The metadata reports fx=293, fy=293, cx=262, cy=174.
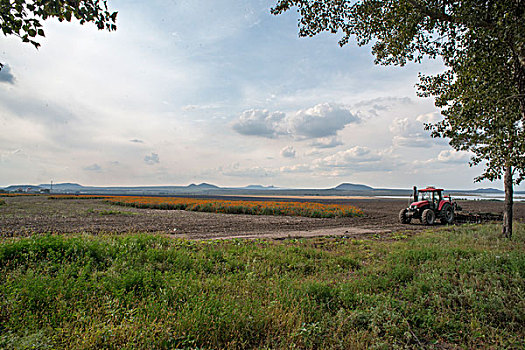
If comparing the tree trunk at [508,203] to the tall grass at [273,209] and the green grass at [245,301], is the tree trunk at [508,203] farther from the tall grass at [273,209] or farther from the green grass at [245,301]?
the tall grass at [273,209]

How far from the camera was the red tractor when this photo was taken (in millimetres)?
20866

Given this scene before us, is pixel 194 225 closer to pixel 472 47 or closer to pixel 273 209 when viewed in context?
pixel 273 209

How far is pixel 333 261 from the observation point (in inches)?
352

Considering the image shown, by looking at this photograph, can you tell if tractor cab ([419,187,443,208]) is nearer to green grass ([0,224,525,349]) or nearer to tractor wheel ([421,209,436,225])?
tractor wheel ([421,209,436,225])

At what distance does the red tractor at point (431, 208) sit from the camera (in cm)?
2087

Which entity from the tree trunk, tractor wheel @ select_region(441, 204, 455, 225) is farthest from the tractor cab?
the tree trunk

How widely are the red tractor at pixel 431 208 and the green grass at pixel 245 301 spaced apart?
1321cm

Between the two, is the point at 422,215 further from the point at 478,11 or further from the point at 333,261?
the point at 478,11

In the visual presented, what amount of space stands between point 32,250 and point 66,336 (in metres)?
4.39

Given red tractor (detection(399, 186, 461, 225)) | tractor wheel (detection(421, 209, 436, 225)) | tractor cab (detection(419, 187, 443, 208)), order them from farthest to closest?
tractor cab (detection(419, 187, 443, 208)), red tractor (detection(399, 186, 461, 225)), tractor wheel (detection(421, 209, 436, 225))

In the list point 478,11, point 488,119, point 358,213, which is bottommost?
point 358,213

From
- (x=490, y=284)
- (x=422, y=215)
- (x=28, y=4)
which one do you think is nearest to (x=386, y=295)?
(x=490, y=284)

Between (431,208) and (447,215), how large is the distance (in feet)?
4.52

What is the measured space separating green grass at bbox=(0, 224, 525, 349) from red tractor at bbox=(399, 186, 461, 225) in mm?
13211
